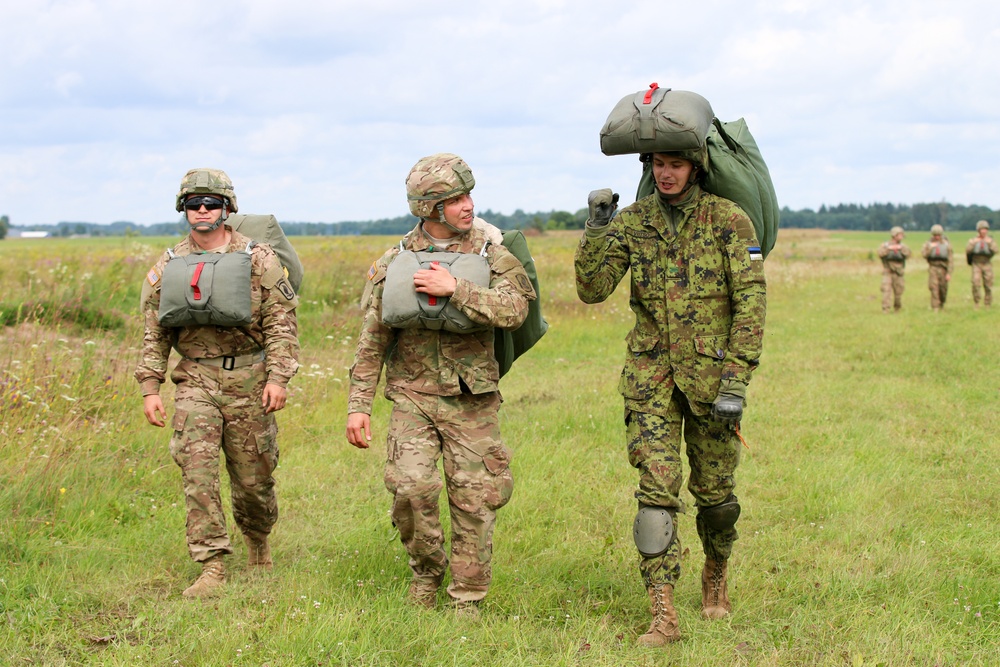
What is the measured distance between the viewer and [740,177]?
4.65 m

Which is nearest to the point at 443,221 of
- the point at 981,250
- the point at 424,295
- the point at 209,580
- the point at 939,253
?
the point at 424,295

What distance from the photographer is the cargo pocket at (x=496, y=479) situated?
489 centimetres

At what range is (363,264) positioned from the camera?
21188 mm

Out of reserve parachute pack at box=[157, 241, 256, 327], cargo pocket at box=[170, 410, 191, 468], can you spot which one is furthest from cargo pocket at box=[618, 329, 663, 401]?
cargo pocket at box=[170, 410, 191, 468]

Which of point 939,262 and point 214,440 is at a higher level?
point 939,262

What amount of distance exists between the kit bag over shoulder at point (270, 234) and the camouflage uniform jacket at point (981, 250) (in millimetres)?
19135

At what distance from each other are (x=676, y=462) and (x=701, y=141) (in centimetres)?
146

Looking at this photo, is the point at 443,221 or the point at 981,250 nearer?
the point at 443,221

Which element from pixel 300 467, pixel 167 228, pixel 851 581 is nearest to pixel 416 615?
pixel 851 581

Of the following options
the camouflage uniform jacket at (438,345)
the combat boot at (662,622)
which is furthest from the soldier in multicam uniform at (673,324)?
the camouflage uniform jacket at (438,345)

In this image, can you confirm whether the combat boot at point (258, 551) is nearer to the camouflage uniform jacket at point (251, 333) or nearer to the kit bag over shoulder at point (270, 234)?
the camouflage uniform jacket at point (251, 333)

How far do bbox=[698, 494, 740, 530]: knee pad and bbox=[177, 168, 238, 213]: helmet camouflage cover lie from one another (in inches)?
116

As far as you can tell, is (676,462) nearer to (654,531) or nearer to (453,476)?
(654,531)

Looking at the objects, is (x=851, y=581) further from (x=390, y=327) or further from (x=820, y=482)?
(x=390, y=327)
